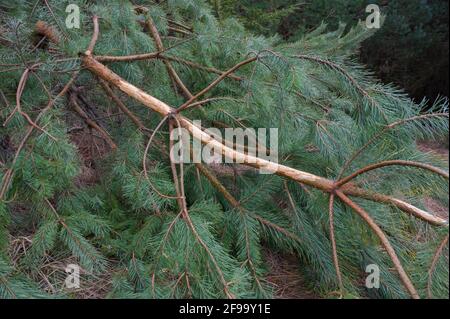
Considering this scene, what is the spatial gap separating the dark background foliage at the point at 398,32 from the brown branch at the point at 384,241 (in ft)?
9.07

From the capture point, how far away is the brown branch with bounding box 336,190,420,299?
1227 mm

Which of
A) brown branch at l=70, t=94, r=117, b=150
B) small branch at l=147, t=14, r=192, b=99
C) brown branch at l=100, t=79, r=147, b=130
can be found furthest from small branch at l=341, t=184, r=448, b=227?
brown branch at l=70, t=94, r=117, b=150

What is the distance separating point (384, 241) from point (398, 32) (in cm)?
366

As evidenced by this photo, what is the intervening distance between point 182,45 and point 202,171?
56cm

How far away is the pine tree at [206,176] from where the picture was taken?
4.65 ft

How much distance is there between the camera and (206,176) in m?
1.84

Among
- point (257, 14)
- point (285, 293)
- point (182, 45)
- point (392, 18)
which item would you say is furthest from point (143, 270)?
point (392, 18)

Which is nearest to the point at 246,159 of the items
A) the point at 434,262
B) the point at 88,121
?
the point at 434,262

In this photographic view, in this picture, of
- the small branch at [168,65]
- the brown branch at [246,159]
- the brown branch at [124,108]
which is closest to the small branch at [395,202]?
the brown branch at [246,159]

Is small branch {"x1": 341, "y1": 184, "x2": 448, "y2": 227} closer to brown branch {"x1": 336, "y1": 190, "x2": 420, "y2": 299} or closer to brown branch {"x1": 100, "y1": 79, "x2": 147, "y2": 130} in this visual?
brown branch {"x1": 336, "y1": 190, "x2": 420, "y2": 299}
